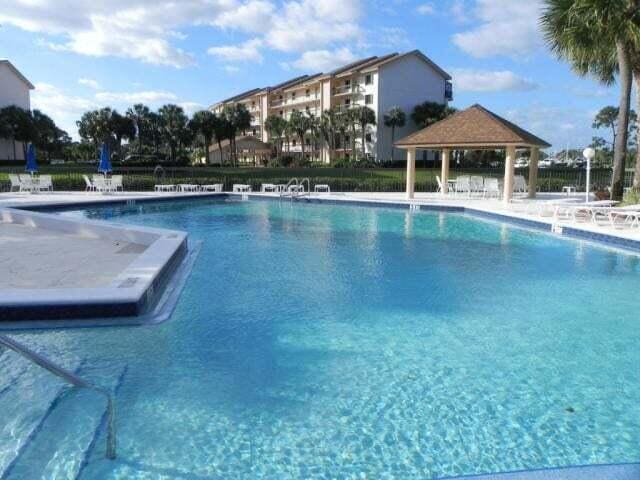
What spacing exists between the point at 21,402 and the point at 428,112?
189ft

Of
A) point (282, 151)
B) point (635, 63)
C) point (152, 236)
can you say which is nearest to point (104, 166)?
point (152, 236)

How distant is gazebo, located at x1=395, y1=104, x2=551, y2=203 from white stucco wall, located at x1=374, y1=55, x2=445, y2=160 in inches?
1454

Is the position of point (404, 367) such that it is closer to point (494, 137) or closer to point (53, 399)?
point (53, 399)

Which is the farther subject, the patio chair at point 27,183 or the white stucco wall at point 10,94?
the white stucco wall at point 10,94

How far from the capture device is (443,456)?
3.76 meters

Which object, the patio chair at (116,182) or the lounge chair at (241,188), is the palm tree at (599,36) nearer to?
the lounge chair at (241,188)

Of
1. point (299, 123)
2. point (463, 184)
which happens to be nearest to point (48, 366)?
point (463, 184)

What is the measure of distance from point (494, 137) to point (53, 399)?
18986mm

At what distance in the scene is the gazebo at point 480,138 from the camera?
20422 millimetres

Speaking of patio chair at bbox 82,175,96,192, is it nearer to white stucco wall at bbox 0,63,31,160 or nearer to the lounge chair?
the lounge chair

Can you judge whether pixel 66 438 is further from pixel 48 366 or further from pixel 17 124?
pixel 17 124

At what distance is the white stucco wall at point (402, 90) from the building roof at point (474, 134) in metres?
37.2

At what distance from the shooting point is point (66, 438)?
151 inches

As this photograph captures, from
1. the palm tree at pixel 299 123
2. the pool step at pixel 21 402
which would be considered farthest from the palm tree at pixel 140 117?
the pool step at pixel 21 402
